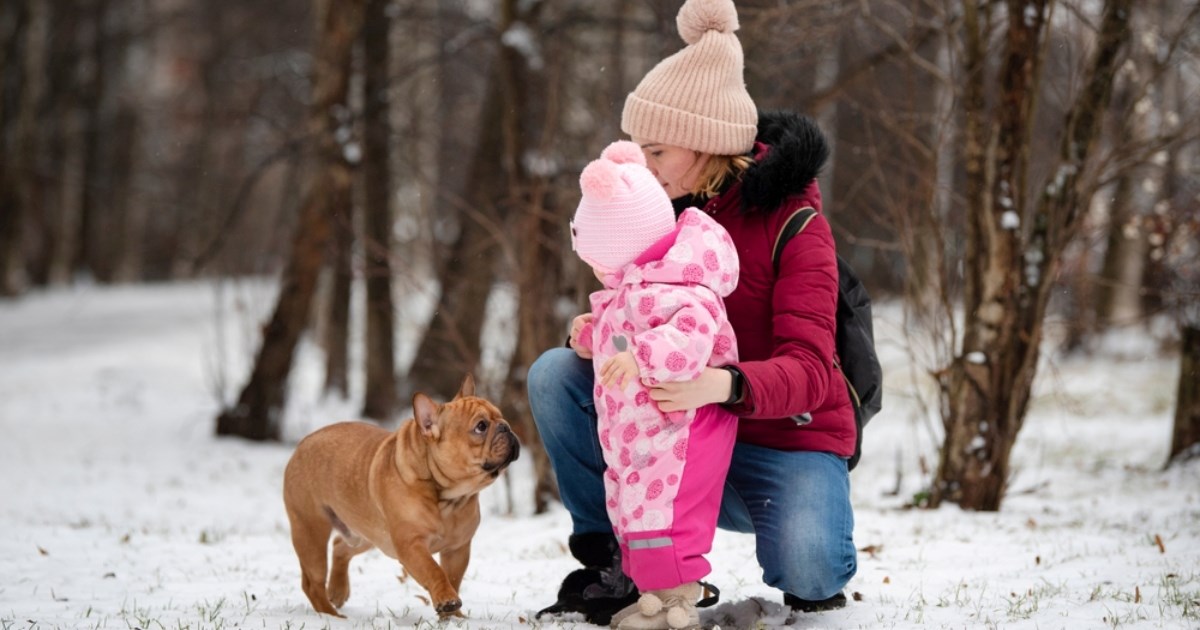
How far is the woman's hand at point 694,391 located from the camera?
327 centimetres

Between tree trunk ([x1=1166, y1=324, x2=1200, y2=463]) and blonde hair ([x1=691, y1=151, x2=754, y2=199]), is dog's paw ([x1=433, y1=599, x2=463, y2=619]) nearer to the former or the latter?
blonde hair ([x1=691, y1=151, x2=754, y2=199])

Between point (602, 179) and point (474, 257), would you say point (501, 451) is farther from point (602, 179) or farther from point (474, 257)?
point (474, 257)

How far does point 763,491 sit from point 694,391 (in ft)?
2.23

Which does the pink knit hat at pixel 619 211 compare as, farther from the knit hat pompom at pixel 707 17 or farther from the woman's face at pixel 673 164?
the knit hat pompom at pixel 707 17

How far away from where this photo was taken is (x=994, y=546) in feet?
17.9

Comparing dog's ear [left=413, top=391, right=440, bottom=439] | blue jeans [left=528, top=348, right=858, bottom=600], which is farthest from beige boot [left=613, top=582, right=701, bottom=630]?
dog's ear [left=413, top=391, right=440, bottom=439]

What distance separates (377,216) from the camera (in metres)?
13.8

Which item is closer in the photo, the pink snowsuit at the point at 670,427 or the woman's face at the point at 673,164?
the pink snowsuit at the point at 670,427

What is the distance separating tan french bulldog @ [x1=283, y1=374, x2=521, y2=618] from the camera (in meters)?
3.88

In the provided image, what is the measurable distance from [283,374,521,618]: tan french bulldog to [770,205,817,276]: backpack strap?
3.54 ft

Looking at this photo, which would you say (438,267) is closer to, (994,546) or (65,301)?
(994,546)

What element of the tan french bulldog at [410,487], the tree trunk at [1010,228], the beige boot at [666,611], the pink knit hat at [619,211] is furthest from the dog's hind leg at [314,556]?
the tree trunk at [1010,228]

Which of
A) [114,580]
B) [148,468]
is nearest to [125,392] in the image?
[148,468]

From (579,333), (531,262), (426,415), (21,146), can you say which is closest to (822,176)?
(579,333)
